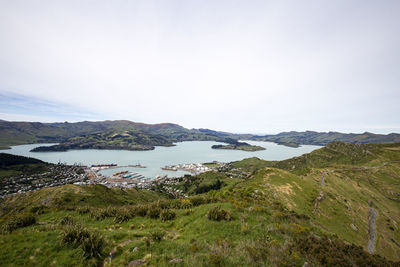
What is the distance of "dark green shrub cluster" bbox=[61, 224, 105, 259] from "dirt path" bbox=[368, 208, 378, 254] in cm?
3767

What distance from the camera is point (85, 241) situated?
8.21m

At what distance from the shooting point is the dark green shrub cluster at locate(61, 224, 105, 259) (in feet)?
26.2

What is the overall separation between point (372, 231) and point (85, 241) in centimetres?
4836

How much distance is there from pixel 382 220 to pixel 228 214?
1807 inches

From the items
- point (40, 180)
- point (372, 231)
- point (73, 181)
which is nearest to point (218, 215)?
point (372, 231)

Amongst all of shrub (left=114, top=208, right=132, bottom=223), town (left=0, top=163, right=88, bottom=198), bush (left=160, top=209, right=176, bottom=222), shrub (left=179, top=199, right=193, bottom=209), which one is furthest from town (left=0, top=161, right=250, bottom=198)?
bush (left=160, top=209, right=176, bottom=222)

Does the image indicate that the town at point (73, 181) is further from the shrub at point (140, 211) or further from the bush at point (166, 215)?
the bush at point (166, 215)

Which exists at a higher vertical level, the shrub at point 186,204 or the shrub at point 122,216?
the shrub at point 122,216

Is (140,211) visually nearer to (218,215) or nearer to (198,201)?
(198,201)

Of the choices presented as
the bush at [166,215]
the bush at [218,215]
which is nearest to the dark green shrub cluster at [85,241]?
the bush at [166,215]

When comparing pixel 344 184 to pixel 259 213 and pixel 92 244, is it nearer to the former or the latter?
pixel 259 213

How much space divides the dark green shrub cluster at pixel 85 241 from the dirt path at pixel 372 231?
1483 inches

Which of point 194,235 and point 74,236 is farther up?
point 74,236

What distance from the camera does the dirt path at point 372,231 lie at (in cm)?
2413
